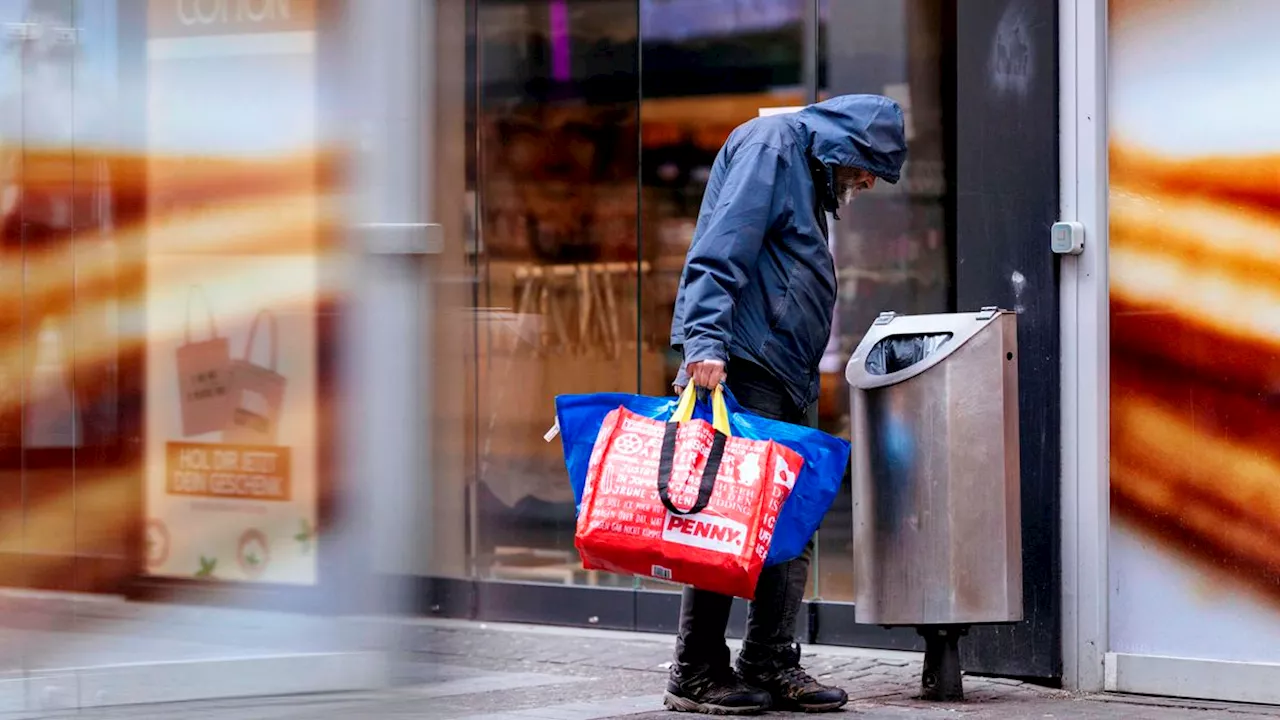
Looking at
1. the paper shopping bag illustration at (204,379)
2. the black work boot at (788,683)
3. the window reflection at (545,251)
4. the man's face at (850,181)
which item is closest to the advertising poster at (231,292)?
the paper shopping bag illustration at (204,379)

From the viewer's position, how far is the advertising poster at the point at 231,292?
221 centimetres

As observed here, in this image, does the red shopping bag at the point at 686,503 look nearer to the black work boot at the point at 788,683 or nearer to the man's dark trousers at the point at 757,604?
the man's dark trousers at the point at 757,604

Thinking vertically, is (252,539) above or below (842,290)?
below

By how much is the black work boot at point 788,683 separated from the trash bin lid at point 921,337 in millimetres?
834

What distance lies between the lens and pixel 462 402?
25.8 ft

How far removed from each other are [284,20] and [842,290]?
4.90 meters

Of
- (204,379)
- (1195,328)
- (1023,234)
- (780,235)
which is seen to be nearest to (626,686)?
(780,235)

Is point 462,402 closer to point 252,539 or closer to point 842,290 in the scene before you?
point 842,290

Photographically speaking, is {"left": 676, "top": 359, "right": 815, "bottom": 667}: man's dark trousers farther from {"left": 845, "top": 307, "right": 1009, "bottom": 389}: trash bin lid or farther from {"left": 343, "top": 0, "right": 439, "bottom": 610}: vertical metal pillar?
{"left": 343, "top": 0, "right": 439, "bottom": 610}: vertical metal pillar

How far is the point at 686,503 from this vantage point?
182 inches

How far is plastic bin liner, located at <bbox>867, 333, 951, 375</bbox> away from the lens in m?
5.38

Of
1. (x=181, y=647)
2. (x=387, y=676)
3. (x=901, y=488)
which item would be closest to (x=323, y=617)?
(x=387, y=676)

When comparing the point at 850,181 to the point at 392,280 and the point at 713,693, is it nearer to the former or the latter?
the point at 713,693

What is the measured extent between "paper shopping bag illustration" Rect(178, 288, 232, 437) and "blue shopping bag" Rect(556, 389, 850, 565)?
2.48 metres
